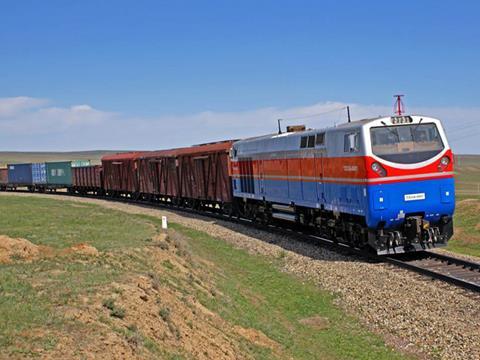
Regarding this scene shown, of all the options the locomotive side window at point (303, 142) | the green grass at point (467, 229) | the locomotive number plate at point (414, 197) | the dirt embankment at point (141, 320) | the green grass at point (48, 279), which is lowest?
the green grass at point (467, 229)

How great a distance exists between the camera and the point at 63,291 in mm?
11078

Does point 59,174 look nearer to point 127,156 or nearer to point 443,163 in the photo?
point 127,156

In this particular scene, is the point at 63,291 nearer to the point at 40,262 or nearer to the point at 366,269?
the point at 40,262

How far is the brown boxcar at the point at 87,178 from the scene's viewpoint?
2539 inches

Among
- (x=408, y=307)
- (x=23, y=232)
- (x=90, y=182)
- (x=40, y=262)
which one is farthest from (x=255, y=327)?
(x=90, y=182)

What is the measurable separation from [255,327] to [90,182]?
56016 millimetres

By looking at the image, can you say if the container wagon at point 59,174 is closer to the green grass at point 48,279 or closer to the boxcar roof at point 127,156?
the boxcar roof at point 127,156

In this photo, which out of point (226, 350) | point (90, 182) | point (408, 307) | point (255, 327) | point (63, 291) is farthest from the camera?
point (90, 182)

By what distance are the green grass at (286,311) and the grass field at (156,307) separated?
31mm


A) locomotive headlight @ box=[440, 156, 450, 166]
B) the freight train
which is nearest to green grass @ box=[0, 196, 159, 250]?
the freight train

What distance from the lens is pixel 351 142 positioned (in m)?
20.5

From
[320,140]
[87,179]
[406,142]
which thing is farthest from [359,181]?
[87,179]

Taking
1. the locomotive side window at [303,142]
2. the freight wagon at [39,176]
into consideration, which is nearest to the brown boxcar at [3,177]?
the freight wagon at [39,176]

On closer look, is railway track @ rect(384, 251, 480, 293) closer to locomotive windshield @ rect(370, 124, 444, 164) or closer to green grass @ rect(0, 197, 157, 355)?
locomotive windshield @ rect(370, 124, 444, 164)
